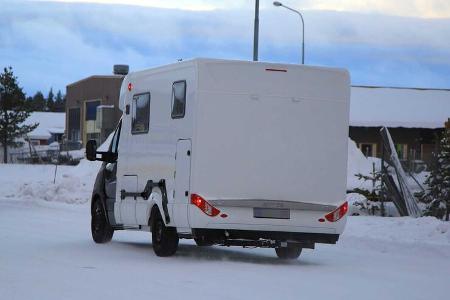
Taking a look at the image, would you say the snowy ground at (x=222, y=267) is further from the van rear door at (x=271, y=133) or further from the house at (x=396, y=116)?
the house at (x=396, y=116)

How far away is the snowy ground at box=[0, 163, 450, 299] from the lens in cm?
1162

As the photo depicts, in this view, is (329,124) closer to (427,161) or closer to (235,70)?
(235,70)

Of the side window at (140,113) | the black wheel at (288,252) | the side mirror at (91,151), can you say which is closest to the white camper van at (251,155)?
the side window at (140,113)

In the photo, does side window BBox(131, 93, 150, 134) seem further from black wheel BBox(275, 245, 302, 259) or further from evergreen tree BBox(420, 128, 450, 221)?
evergreen tree BBox(420, 128, 450, 221)

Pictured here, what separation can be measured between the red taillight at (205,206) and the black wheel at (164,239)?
1020 mm

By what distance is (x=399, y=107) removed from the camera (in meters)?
62.6

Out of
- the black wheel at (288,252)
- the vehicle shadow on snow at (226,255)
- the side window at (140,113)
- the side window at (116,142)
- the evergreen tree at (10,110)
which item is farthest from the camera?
the evergreen tree at (10,110)

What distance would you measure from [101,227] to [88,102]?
69474 mm

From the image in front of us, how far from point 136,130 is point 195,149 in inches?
102

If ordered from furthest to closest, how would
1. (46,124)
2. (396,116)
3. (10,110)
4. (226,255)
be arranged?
1. (46,124)
2. (10,110)
3. (396,116)
4. (226,255)

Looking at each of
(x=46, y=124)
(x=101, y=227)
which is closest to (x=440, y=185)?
(x=101, y=227)

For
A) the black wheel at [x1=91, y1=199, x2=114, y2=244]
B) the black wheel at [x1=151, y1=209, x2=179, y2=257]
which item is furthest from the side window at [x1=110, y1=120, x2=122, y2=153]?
the black wheel at [x1=151, y1=209, x2=179, y2=257]

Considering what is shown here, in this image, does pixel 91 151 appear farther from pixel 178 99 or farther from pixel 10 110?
pixel 10 110

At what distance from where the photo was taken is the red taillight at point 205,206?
15.1 m
